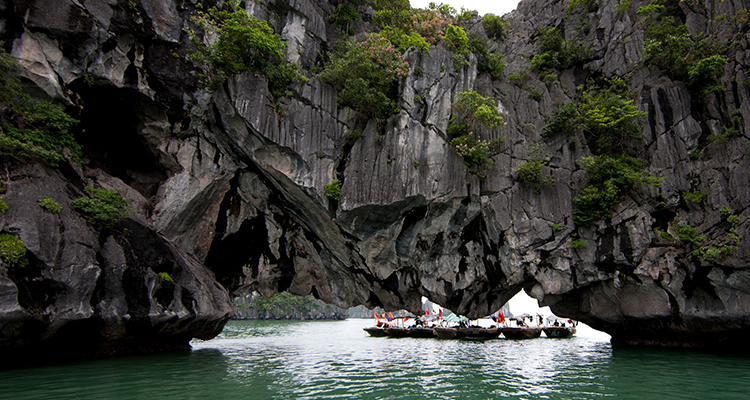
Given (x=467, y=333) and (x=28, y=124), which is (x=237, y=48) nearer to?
(x=28, y=124)

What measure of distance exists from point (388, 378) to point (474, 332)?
18.9m

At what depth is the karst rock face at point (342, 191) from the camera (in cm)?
1272

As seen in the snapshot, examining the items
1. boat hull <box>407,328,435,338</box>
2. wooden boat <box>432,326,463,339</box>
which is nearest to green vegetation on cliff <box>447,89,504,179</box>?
wooden boat <box>432,326,463,339</box>

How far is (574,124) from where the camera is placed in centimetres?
1834

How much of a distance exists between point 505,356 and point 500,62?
15.7 metres

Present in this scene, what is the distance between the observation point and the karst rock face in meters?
12.7

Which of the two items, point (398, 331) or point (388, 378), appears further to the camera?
point (398, 331)

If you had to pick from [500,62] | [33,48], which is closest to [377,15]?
[500,62]

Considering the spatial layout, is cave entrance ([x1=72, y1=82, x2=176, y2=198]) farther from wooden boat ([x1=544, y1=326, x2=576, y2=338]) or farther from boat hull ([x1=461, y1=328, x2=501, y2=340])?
wooden boat ([x1=544, y1=326, x2=576, y2=338])

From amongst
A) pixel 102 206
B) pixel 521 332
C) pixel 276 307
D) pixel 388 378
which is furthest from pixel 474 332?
pixel 276 307

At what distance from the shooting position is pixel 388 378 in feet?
32.8

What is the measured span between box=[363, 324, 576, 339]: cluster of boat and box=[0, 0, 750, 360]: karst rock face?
752 centimetres

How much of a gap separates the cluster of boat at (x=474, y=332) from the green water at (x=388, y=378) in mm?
12540

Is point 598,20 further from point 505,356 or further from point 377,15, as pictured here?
point 505,356
